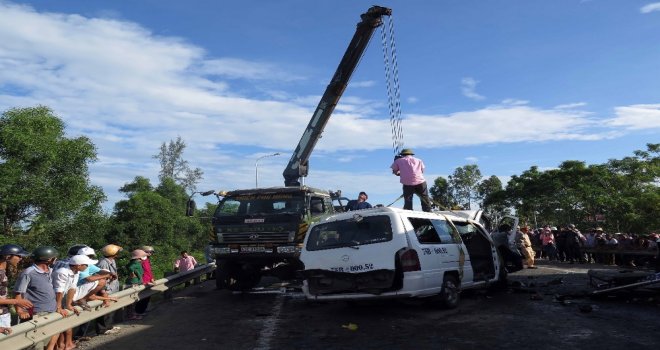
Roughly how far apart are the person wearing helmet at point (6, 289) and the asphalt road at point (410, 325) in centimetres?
138

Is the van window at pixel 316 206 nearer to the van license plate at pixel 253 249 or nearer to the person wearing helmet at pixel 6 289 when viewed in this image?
the van license plate at pixel 253 249

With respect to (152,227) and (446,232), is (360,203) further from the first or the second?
(152,227)

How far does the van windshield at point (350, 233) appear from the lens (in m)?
8.08

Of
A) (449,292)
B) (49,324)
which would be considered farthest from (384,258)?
(49,324)

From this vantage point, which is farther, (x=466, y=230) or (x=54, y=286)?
(x=466, y=230)

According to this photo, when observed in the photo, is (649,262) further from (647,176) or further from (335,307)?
(647,176)

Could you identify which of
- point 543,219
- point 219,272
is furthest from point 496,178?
point 219,272

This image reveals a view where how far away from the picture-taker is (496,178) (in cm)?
6469

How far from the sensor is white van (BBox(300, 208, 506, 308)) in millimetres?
7734

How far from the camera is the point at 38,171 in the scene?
3144 centimetres

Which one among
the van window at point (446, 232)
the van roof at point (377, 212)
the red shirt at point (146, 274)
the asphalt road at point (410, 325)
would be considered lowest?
the asphalt road at point (410, 325)

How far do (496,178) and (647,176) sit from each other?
28.1m

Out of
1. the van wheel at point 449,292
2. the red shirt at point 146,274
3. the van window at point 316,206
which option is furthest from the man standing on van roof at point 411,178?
the red shirt at point 146,274

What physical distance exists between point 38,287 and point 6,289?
0.42m
